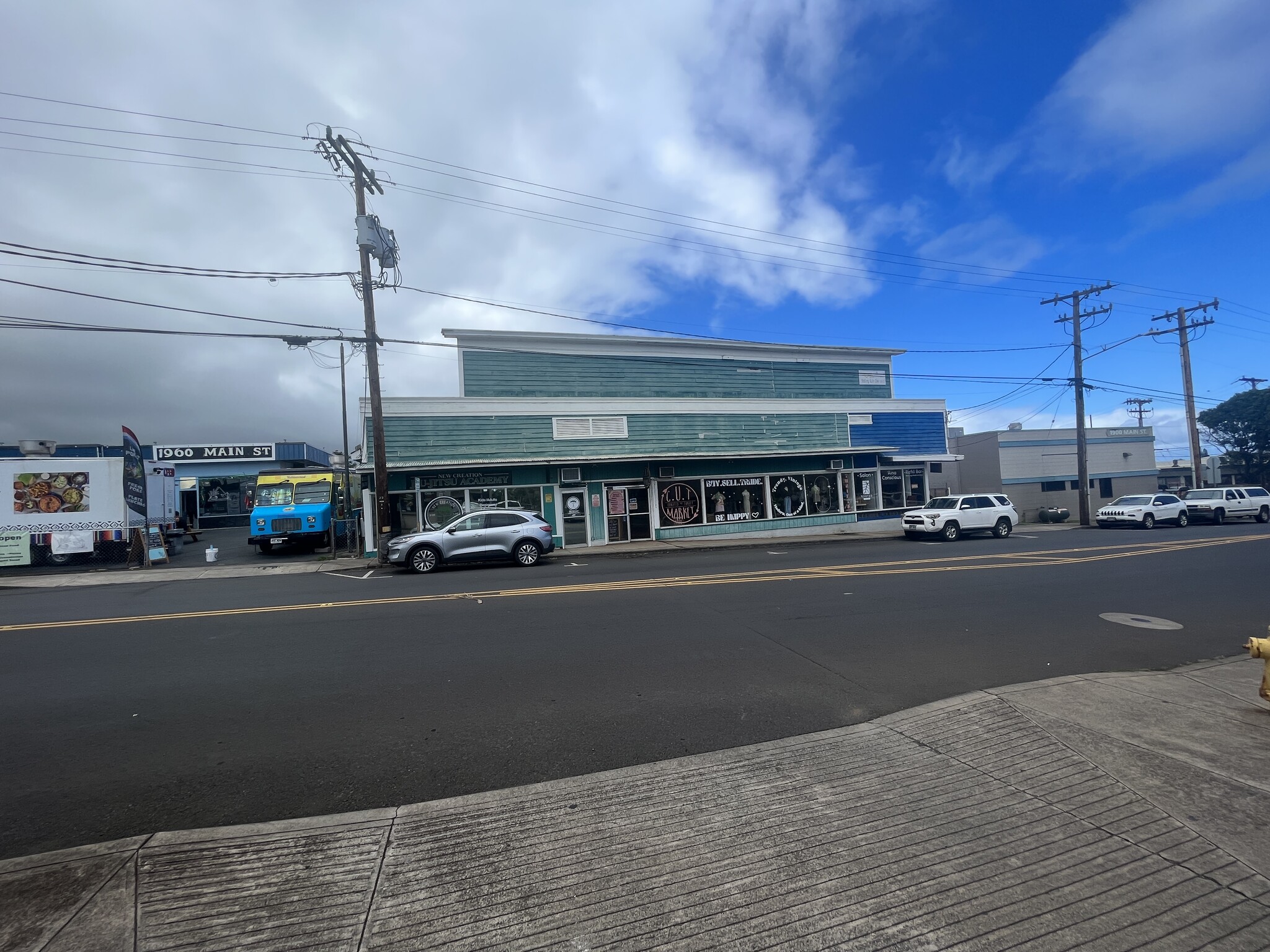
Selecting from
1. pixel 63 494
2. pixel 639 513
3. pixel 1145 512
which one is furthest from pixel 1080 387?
pixel 63 494

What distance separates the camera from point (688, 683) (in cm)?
594

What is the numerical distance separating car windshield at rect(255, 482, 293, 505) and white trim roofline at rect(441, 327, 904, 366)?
301 inches

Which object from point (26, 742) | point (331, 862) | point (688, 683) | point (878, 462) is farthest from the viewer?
point (878, 462)

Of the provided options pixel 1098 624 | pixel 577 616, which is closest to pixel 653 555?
pixel 577 616

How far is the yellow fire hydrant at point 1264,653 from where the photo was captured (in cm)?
466

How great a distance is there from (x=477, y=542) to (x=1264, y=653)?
1456 centimetres

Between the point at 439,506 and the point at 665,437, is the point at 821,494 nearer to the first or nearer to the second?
the point at 665,437

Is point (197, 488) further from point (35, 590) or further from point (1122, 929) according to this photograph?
point (1122, 929)

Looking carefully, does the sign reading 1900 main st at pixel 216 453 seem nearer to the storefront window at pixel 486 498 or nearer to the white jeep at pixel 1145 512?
the storefront window at pixel 486 498

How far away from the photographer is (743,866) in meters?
3.01

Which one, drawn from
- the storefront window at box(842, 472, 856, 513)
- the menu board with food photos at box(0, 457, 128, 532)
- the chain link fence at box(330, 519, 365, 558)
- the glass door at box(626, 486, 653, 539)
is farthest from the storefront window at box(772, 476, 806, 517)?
the menu board with food photos at box(0, 457, 128, 532)

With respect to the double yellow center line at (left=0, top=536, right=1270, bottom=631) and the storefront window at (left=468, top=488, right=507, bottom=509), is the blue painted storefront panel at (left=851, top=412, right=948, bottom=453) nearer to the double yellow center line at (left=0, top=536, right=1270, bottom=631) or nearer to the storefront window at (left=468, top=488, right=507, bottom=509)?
the double yellow center line at (left=0, top=536, right=1270, bottom=631)

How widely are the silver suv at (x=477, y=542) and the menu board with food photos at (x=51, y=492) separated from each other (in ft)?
32.8

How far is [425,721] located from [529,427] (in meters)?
17.0
